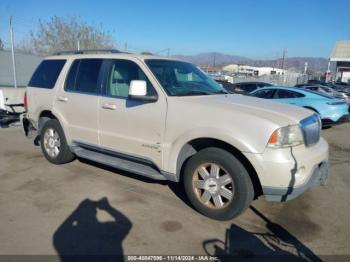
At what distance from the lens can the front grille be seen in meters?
3.61

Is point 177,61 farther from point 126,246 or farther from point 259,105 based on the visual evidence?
point 126,246

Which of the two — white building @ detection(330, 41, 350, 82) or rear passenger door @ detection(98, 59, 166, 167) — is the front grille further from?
white building @ detection(330, 41, 350, 82)

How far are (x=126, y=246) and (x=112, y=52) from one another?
9.82 ft

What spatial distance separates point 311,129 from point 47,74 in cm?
442

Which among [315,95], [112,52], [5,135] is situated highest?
[112,52]

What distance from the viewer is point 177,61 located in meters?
5.03

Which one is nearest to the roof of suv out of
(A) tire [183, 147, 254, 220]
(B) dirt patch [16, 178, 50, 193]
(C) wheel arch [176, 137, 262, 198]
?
(C) wheel arch [176, 137, 262, 198]

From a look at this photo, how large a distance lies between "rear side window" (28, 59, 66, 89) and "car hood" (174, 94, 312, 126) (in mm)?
2681

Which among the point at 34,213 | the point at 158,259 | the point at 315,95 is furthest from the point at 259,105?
the point at 315,95

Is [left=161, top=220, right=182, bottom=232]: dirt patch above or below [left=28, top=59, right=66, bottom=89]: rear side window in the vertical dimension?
below

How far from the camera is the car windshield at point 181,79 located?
4.25 metres

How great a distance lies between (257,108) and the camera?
3.71 metres

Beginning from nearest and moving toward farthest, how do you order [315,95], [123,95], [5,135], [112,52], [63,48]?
[123,95] → [112,52] → [5,135] → [315,95] → [63,48]

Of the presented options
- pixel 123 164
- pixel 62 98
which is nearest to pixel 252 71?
pixel 62 98
